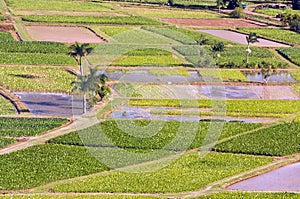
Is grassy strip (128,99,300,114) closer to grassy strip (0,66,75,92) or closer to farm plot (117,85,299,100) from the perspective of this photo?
farm plot (117,85,299,100)

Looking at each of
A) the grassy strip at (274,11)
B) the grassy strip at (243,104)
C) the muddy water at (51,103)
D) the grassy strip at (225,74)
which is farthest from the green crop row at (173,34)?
the muddy water at (51,103)

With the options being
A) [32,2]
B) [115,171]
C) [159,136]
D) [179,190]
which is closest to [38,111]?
[159,136]

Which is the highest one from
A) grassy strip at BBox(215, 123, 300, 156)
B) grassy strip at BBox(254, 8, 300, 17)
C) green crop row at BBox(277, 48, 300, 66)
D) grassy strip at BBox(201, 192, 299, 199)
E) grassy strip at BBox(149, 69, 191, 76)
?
grassy strip at BBox(201, 192, 299, 199)

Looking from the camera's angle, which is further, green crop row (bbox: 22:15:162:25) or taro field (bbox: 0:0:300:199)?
green crop row (bbox: 22:15:162:25)

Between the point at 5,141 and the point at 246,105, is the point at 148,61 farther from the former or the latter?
the point at 5,141

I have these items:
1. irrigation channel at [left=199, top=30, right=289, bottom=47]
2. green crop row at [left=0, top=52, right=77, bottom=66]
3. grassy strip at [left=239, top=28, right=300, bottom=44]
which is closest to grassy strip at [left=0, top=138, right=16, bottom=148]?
green crop row at [left=0, top=52, right=77, bottom=66]

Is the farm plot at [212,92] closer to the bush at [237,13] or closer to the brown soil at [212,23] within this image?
the brown soil at [212,23]
